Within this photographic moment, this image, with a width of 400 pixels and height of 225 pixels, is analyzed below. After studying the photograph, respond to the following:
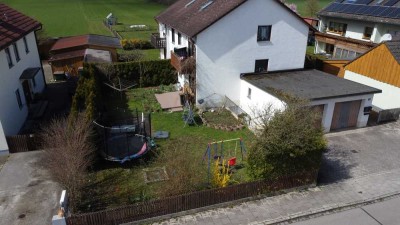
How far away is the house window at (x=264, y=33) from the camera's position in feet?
69.8

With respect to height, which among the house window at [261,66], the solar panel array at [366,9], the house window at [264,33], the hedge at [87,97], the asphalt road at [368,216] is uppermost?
the solar panel array at [366,9]

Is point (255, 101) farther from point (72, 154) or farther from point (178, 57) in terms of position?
point (72, 154)

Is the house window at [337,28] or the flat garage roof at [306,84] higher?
the house window at [337,28]

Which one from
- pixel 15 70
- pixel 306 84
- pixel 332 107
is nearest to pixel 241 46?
pixel 306 84

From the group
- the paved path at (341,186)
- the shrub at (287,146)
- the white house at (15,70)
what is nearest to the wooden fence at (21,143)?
the white house at (15,70)

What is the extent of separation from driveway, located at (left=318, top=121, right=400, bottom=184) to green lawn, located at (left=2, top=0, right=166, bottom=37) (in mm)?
43479

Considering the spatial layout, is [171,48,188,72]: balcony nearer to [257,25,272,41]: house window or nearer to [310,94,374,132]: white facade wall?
[257,25,272,41]: house window

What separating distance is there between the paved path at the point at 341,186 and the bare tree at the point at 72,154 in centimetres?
377

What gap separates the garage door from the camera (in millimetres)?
18781

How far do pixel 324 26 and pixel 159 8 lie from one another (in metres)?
56.8

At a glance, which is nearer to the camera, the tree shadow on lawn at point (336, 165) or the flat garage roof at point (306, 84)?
the tree shadow on lawn at point (336, 165)

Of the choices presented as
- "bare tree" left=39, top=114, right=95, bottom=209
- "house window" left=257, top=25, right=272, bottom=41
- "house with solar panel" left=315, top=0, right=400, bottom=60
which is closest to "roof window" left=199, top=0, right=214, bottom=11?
"house window" left=257, top=25, right=272, bottom=41

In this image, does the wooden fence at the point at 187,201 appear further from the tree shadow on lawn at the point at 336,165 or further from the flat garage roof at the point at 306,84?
the flat garage roof at the point at 306,84

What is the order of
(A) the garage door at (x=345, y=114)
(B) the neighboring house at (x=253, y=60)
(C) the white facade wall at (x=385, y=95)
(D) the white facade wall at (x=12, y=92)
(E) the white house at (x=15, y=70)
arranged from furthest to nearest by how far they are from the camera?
(C) the white facade wall at (x=385, y=95)
(B) the neighboring house at (x=253, y=60)
(A) the garage door at (x=345, y=114)
(E) the white house at (x=15, y=70)
(D) the white facade wall at (x=12, y=92)
